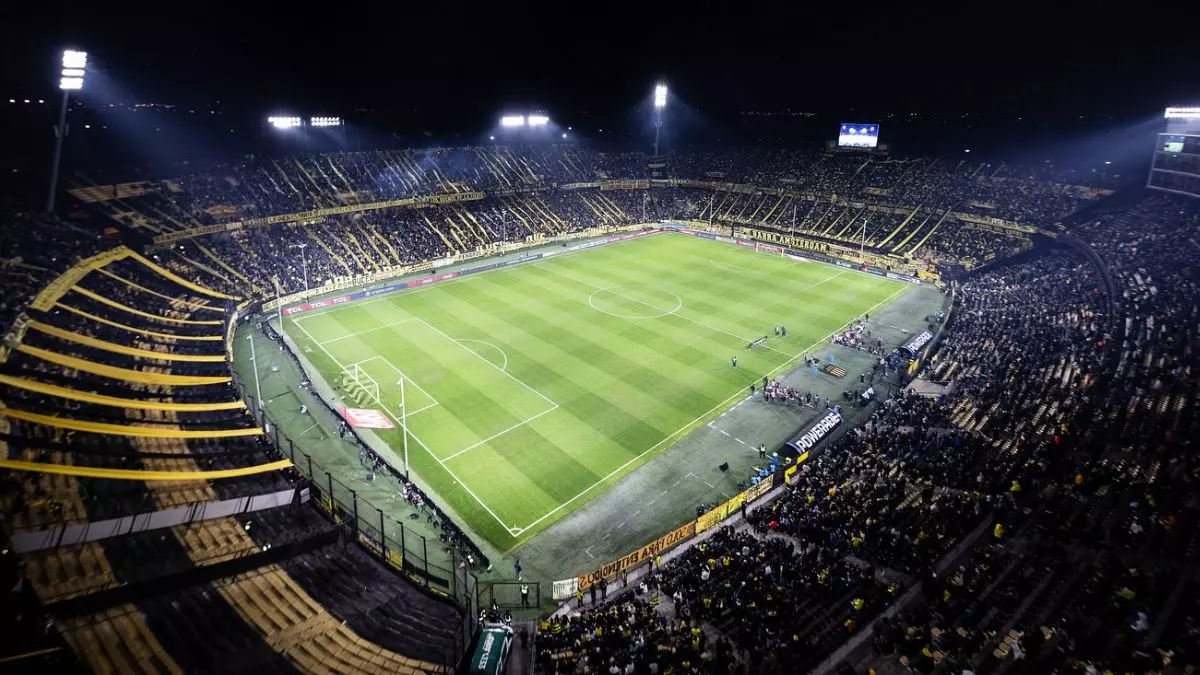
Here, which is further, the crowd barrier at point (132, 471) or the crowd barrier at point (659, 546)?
the crowd barrier at point (659, 546)

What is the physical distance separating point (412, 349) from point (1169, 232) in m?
59.4

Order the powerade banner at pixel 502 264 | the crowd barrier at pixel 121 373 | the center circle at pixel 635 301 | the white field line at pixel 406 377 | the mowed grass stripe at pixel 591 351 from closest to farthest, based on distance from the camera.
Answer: the crowd barrier at pixel 121 373, the white field line at pixel 406 377, the mowed grass stripe at pixel 591 351, the center circle at pixel 635 301, the powerade banner at pixel 502 264

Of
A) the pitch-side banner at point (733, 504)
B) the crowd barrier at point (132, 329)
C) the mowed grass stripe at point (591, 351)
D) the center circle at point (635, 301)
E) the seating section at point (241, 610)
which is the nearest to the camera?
the seating section at point (241, 610)

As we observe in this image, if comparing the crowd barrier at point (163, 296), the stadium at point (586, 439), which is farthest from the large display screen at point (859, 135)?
the crowd barrier at point (163, 296)

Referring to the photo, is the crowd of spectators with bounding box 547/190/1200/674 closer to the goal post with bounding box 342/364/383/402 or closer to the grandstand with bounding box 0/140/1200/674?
the grandstand with bounding box 0/140/1200/674

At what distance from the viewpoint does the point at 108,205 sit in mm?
52594

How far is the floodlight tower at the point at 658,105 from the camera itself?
97.2m

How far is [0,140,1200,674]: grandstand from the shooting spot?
51.4 feet

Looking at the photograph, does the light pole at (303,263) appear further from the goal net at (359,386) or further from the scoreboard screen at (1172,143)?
the scoreboard screen at (1172,143)

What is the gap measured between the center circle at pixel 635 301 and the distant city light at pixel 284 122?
139 feet

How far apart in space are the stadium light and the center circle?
150ft

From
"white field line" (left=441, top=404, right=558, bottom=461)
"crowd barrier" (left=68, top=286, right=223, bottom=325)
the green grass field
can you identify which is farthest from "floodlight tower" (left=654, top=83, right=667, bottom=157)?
"white field line" (left=441, top=404, right=558, bottom=461)

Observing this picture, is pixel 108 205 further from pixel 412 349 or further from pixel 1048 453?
pixel 1048 453

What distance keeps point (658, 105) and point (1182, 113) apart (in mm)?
63692
